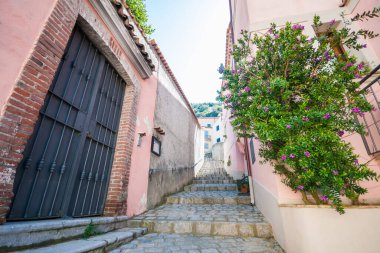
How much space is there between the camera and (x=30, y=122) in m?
2.01

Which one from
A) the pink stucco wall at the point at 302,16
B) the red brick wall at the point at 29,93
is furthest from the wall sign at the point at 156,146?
the red brick wall at the point at 29,93

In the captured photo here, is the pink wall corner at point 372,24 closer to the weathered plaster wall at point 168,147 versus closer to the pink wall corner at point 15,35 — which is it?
the weathered plaster wall at point 168,147

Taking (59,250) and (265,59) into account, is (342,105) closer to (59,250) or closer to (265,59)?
(265,59)

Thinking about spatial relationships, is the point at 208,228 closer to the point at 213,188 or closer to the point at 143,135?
the point at 143,135

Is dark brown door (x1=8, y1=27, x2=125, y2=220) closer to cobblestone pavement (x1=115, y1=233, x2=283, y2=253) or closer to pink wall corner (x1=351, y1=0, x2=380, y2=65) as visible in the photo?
cobblestone pavement (x1=115, y1=233, x2=283, y2=253)

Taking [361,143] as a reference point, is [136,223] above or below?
below

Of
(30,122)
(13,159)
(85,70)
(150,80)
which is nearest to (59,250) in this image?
(13,159)

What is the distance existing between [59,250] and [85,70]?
2.83 metres

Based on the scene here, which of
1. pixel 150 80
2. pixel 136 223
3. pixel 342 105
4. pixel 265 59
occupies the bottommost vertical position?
pixel 136 223

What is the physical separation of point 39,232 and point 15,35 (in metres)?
2.29

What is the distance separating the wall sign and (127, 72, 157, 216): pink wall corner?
0.17 meters

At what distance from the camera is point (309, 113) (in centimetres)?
205

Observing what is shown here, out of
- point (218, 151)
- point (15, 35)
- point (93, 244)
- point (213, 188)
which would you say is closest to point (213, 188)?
point (213, 188)

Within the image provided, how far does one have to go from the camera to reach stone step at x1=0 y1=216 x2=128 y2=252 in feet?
5.36
